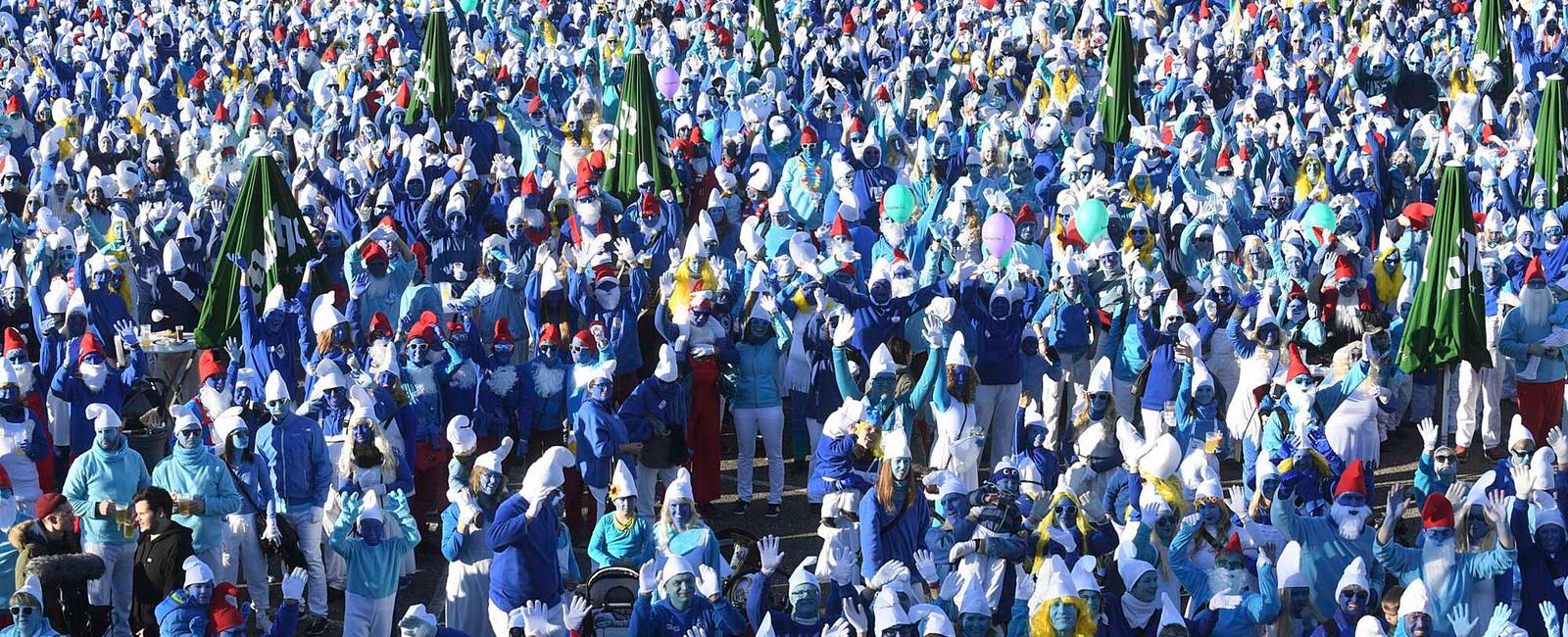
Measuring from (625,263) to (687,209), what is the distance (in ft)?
11.6

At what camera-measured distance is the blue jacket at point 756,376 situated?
15062 millimetres

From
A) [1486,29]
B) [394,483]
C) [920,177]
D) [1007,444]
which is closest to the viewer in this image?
[394,483]

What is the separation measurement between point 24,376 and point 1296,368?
6901 millimetres

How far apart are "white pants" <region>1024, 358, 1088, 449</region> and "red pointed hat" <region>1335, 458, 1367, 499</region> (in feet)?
10.3

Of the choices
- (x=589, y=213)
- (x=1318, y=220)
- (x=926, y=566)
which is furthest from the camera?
(x=1318, y=220)

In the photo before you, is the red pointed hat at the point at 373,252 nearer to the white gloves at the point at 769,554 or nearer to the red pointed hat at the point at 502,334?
the red pointed hat at the point at 502,334

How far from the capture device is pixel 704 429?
587 inches

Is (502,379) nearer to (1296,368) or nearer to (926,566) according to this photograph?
(926,566)

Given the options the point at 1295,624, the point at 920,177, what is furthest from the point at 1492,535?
the point at 920,177

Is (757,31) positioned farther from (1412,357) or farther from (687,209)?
(1412,357)

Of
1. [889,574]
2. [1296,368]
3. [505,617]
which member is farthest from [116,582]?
[1296,368]

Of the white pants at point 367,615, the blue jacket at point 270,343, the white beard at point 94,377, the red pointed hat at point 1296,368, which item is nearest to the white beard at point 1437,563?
the red pointed hat at point 1296,368

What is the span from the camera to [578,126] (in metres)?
21.2

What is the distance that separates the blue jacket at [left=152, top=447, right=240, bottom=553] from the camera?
41.8 feet
